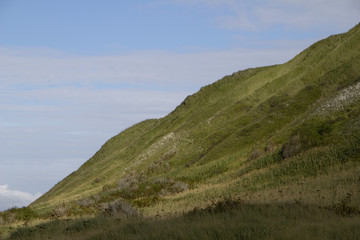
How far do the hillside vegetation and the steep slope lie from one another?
0.13m

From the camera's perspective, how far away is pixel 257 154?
126 feet

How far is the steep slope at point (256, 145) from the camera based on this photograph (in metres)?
25.7

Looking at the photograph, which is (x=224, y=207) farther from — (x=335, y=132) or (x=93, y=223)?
(x=335, y=132)

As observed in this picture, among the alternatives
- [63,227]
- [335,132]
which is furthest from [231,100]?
[63,227]

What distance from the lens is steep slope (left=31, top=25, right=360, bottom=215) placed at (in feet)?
84.3

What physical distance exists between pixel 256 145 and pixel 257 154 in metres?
5.21

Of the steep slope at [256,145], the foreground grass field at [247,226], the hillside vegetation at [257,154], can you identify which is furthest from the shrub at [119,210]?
the foreground grass field at [247,226]

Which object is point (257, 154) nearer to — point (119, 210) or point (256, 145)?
point (256, 145)

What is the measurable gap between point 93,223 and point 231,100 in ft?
203

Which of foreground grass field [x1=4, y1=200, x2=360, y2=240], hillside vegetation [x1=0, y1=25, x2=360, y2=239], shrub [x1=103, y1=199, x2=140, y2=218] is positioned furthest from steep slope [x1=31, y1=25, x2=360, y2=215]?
foreground grass field [x1=4, y1=200, x2=360, y2=240]

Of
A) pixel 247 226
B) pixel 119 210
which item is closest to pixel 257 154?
pixel 119 210

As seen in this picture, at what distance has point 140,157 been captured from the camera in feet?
225

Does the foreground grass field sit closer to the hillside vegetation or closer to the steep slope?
the hillside vegetation

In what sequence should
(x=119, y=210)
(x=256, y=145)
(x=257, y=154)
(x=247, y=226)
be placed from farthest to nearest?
(x=256, y=145)
(x=257, y=154)
(x=119, y=210)
(x=247, y=226)
